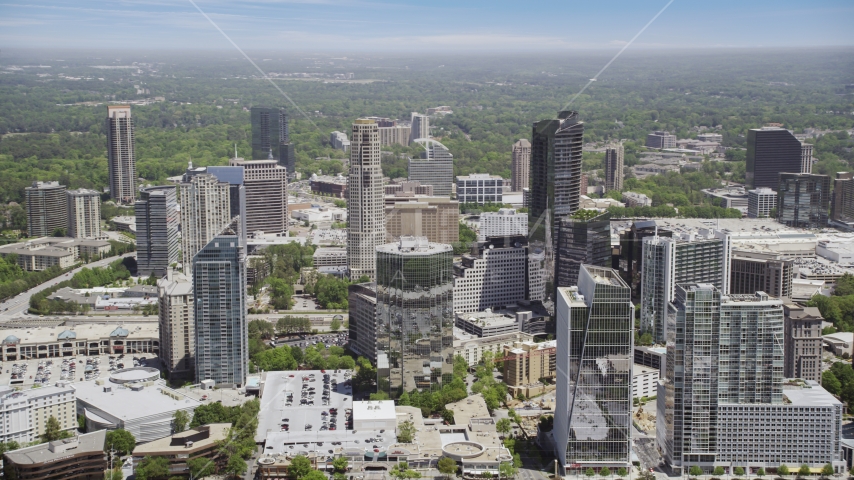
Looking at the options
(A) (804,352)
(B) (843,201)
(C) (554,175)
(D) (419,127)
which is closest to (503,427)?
(A) (804,352)

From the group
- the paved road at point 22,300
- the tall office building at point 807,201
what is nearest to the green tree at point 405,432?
the paved road at point 22,300

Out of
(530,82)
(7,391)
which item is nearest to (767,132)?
(530,82)

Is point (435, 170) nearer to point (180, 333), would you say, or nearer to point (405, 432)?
point (180, 333)

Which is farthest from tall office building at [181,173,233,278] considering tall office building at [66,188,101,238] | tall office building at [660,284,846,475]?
tall office building at [660,284,846,475]

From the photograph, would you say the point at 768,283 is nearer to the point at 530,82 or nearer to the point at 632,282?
the point at 632,282

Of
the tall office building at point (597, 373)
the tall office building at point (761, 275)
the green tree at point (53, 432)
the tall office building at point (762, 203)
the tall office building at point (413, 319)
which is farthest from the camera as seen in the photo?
the tall office building at point (762, 203)

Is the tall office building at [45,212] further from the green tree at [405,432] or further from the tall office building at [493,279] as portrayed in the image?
the green tree at [405,432]
